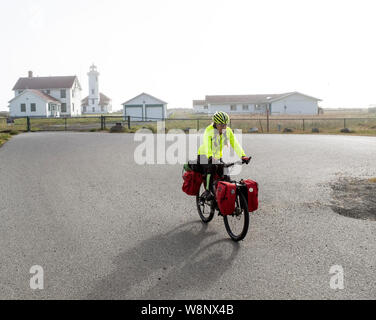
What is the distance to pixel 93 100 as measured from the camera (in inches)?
3952

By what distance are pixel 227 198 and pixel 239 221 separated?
1.74 feet

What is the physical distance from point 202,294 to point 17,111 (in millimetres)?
64416

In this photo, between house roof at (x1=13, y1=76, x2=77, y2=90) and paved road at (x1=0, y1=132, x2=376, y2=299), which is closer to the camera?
paved road at (x1=0, y1=132, x2=376, y2=299)

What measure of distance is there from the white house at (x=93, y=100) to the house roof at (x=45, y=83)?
82.8ft

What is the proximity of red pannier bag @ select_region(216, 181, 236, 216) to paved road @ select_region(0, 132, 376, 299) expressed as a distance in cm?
48

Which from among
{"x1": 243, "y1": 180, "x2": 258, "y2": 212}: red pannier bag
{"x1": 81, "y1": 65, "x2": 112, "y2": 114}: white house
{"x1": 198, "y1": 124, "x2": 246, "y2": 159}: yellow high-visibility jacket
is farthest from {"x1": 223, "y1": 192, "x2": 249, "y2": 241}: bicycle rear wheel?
{"x1": 81, "y1": 65, "x2": 112, "y2": 114}: white house

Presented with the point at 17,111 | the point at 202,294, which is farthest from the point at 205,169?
the point at 17,111

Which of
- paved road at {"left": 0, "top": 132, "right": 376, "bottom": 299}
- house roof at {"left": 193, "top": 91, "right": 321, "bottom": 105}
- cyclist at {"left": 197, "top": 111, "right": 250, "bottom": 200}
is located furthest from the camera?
house roof at {"left": 193, "top": 91, "right": 321, "bottom": 105}

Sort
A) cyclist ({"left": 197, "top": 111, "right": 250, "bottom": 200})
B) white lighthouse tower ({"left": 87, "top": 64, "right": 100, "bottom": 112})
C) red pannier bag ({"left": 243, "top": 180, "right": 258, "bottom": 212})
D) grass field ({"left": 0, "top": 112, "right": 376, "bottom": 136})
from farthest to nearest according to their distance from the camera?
white lighthouse tower ({"left": 87, "top": 64, "right": 100, "bottom": 112}), grass field ({"left": 0, "top": 112, "right": 376, "bottom": 136}), cyclist ({"left": 197, "top": 111, "right": 250, "bottom": 200}), red pannier bag ({"left": 243, "top": 180, "right": 258, "bottom": 212})

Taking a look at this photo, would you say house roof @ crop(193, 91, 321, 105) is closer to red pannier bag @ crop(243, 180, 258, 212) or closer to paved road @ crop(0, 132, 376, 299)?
paved road @ crop(0, 132, 376, 299)

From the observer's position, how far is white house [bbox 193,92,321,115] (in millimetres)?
69000

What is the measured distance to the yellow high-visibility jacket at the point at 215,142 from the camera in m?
5.48

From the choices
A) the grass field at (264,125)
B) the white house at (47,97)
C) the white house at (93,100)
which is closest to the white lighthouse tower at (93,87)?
the white house at (93,100)
